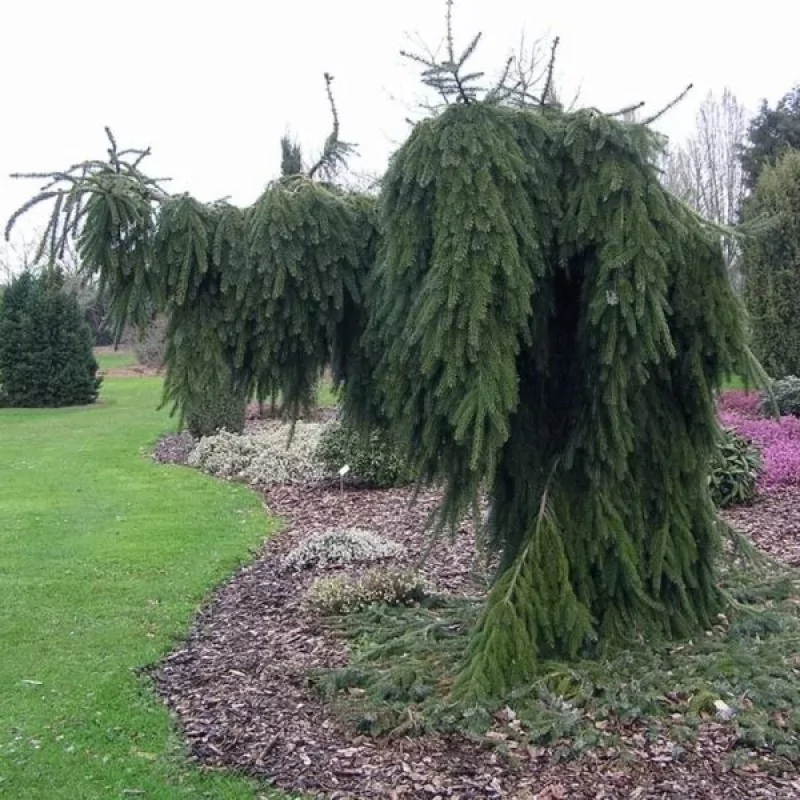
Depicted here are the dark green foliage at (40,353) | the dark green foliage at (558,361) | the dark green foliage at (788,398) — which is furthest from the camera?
the dark green foliage at (40,353)

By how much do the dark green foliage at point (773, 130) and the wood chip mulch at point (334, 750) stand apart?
2066 cm

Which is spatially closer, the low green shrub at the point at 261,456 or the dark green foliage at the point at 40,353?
the low green shrub at the point at 261,456

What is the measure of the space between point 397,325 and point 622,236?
102 cm

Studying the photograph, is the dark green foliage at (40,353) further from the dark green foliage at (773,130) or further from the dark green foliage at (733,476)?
the dark green foliage at (733,476)

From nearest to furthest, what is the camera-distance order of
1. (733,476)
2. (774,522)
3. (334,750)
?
(334,750)
(774,522)
(733,476)

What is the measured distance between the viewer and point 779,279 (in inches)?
563

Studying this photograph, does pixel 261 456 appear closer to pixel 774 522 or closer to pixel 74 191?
pixel 774 522

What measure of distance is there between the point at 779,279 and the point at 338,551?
33.2ft

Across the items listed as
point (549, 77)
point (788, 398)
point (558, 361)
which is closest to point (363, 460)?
point (788, 398)

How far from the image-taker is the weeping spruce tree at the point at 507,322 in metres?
3.66

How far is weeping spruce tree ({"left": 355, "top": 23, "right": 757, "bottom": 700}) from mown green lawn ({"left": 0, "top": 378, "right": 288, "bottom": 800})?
4.98ft

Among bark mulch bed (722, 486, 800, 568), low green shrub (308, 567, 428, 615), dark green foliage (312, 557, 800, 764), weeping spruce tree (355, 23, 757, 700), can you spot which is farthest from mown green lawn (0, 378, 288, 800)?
bark mulch bed (722, 486, 800, 568)

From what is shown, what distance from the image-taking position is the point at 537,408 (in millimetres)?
4379

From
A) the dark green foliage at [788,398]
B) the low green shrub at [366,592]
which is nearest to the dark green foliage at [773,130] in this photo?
the dark green foliage at [788,398]
